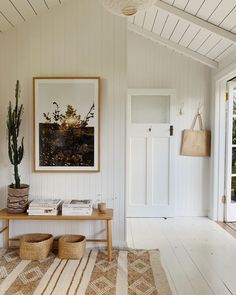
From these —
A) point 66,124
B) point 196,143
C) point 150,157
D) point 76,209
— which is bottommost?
point 76,209

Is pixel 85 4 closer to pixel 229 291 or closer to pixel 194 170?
pixel 194 170

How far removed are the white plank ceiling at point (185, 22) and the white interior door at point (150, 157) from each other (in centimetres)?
74

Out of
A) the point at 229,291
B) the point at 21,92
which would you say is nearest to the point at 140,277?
the point at 229,291

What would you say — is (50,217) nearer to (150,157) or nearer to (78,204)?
(78,204)

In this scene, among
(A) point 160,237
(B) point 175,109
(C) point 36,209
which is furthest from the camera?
(B) point 175,109

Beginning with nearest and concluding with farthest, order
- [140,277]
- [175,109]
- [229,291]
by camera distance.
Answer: [229,291]
[140,277]
[175,109]

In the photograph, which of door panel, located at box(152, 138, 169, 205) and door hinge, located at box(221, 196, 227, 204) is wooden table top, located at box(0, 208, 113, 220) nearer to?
door panel, located at box(152, 138, 169, 205)

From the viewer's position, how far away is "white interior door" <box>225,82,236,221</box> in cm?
350

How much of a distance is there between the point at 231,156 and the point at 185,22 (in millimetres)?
1766

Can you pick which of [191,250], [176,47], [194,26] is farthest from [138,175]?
[194,26]

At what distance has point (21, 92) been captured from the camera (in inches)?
103

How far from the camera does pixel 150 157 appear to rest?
3.73 meters

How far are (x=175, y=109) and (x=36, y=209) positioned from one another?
2273mm

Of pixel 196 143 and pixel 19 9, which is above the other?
pixel 19 9
